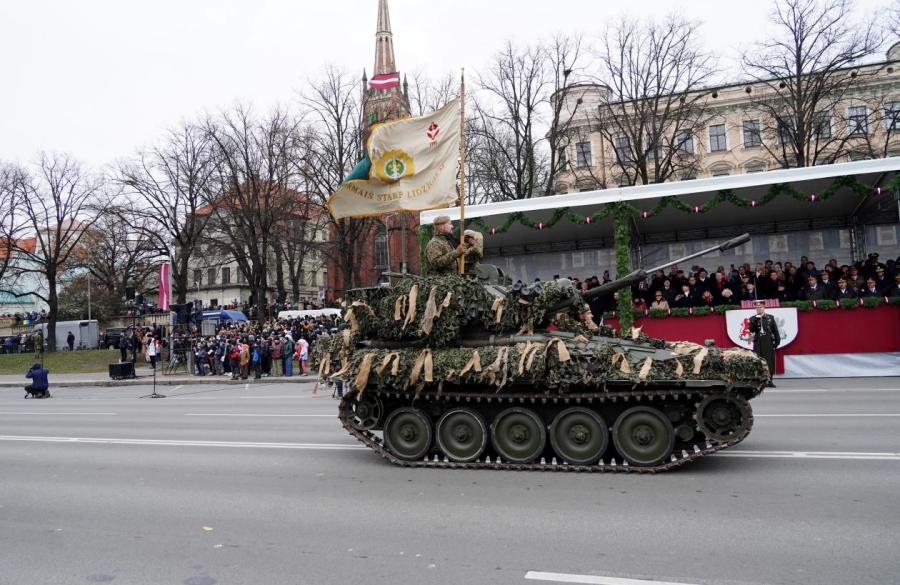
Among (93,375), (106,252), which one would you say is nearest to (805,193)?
(93,375)

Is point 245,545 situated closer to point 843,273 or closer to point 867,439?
point 867,439

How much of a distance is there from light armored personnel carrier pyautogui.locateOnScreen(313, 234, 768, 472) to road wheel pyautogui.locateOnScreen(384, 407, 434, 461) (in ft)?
0.05

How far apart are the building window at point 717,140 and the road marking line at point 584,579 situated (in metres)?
47.0

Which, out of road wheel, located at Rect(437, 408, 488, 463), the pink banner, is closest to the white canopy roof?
road wheel, located at Rect(437, 408, 488, 463)

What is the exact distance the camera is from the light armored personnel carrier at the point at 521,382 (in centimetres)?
693

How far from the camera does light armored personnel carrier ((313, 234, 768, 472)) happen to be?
6.93 m

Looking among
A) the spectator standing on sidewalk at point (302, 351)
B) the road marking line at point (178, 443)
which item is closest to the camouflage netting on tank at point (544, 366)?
the road marking line at point (178, 443)

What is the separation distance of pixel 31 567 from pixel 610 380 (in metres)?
5.48

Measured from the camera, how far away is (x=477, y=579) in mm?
4254

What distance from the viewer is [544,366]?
23.6 ft

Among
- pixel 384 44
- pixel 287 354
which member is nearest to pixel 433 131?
pixel 287 354

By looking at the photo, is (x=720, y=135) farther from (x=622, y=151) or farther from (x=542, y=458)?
(x=542, y=458)

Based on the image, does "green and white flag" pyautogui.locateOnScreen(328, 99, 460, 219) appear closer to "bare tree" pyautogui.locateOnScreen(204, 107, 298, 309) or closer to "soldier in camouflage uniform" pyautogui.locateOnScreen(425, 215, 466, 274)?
"soldier in camouflage uniform" pyautogui.locateOnScreen(425, 215, 466, 274)

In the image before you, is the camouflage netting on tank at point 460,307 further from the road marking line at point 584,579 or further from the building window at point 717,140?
the building window at point 717,140
